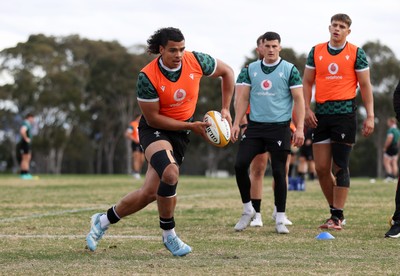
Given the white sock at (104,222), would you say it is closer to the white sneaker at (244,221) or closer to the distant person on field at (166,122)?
the distant person on field at (166,122)

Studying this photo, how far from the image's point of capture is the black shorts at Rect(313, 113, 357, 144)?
943 cm

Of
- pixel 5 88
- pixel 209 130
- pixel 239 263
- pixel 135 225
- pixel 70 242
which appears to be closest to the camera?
pixel 239 263

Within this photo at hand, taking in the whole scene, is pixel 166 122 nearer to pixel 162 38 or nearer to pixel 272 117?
pixel 162 38

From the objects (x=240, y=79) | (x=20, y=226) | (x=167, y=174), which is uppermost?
(x=240, y=79)

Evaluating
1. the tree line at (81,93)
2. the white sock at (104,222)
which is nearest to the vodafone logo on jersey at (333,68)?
the white sock at (104,222)

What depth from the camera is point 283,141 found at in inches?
361

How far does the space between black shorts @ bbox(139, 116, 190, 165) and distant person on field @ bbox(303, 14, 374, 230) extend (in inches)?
103

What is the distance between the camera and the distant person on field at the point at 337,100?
371 inches

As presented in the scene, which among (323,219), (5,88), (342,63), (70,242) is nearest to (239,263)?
(70,242)

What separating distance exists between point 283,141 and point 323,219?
1963 mm

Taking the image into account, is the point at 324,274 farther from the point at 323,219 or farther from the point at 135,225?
the point at 323,219

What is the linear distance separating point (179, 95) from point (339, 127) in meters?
2.94

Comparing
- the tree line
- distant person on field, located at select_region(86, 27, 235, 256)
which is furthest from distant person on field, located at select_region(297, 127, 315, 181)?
the tree line

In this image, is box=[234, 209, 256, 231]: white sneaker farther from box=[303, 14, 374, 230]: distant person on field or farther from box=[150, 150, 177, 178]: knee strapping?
box=[150, 150, 177, 178]: knee strapping
